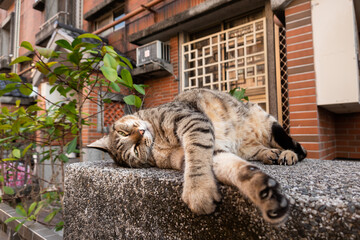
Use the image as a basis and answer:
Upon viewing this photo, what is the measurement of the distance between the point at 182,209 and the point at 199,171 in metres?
0.18

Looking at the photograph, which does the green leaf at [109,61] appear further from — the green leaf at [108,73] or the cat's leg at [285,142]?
the cat's leg at [285,142]

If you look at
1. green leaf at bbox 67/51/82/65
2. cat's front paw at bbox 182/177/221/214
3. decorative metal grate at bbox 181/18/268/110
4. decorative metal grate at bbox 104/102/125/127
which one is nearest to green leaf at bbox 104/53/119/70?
green leaf at bbox 67/51/82/65

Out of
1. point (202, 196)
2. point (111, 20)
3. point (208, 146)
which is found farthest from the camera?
point (111, 20)

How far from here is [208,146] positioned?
115cm

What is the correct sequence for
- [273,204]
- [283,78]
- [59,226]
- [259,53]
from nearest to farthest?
[273,204], [59,226], [283,78], [259,53]

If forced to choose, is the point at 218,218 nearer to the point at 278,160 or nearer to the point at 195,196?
the point at 195,196

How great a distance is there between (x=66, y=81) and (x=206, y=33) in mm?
4108

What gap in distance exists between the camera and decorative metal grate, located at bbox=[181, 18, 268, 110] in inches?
160

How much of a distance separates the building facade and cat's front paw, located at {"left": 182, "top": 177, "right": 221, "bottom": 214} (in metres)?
2.01

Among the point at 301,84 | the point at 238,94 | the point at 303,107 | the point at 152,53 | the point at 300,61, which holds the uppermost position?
the point at 152,53

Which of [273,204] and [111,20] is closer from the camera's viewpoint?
[273,204]

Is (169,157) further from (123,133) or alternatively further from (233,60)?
(233,60)

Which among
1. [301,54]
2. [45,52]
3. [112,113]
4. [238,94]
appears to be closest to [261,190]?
[45,52]

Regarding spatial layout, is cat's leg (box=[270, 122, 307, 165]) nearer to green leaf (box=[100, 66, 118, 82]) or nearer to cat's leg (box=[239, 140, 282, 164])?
cat's leg (box=[239, 140, 282, 164])
